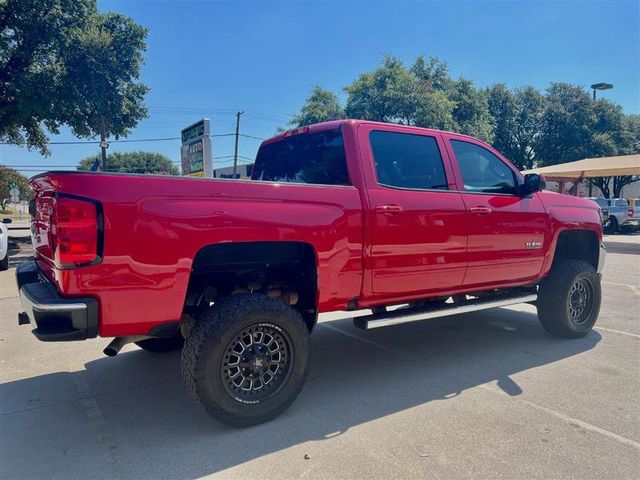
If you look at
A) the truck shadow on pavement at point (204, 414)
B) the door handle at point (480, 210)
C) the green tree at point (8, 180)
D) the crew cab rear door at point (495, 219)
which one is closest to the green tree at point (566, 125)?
the truck shadow on pavement at point (204, 414)

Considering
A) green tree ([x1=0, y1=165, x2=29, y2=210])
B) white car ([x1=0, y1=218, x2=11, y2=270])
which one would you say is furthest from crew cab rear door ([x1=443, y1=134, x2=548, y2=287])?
green tree ([x1=0, y1=165, x2=29, y2=210])

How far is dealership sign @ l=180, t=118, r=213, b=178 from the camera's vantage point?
1075 cm

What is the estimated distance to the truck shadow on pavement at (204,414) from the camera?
291 centimetres

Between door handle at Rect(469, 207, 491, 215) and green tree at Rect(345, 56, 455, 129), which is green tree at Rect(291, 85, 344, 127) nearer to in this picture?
green tree at Rect(345, 56, 455, 129)

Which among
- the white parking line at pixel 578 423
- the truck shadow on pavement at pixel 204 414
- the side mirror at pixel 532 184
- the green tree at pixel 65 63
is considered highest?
the green tree at pixel 65 63

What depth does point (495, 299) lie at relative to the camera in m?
4.82

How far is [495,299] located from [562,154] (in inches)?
1412

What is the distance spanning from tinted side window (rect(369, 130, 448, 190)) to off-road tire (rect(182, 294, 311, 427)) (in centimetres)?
140

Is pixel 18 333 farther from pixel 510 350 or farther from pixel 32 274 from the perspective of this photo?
pixel 510 350

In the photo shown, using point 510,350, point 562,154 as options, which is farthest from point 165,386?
point 562,154

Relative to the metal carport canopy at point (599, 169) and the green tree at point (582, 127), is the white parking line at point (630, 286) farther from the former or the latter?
the green tree at point (582, 127)

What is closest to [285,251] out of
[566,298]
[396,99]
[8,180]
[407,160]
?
[407,160]

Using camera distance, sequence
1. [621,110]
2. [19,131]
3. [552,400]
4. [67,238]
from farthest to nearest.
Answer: [621,110] < [19,131] < [552,400] < [67,238]

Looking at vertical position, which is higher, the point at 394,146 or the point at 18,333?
the point at 394,146
